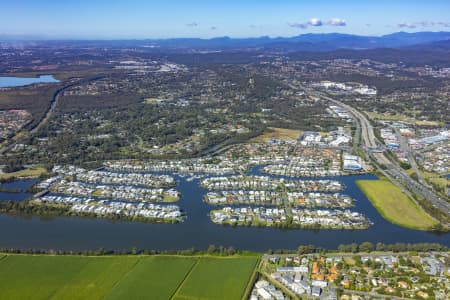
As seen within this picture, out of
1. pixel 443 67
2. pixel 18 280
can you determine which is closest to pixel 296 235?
pixel 18 280

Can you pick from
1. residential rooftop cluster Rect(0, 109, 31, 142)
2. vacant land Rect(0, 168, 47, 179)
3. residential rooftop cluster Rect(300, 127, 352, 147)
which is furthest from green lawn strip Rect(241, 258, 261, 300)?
residential rooftop cluster Rect(0, 109, 31, 142)

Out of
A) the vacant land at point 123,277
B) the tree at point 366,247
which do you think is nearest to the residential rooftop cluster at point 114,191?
the vacant land at point 123,277

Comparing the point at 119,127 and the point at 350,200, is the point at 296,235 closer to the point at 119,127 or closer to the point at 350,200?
the point at 350,200

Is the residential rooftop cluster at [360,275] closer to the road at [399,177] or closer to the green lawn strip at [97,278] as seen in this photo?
the green lawn strip at [97,278]

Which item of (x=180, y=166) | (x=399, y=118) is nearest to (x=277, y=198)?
(x=180, y=166)

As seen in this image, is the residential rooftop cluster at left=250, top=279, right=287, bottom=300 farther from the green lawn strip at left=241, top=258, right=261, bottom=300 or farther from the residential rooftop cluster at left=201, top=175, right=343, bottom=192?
the residential rooftop cluster at left=201, top=175, right=343, bottom=192

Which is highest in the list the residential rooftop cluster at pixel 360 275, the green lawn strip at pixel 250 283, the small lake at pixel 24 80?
the small lake at pixel 24 80
